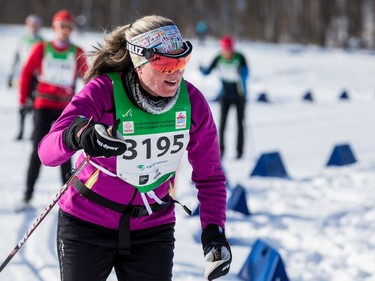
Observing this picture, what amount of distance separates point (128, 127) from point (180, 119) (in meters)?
0.21

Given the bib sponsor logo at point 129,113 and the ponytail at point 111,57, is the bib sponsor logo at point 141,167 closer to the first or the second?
the bib sponsor logo at point 129,113

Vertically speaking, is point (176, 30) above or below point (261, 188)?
above

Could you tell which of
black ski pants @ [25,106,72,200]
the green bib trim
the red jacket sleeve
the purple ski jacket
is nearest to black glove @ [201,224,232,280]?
the purple ski jacket

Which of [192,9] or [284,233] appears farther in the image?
[192,9]

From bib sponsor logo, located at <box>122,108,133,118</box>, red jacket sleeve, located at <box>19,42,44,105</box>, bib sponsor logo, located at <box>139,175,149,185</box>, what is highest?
red jacket sleeve, located at <box>19,42,44,105</box>

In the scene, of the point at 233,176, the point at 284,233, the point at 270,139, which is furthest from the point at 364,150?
the point at 284,233

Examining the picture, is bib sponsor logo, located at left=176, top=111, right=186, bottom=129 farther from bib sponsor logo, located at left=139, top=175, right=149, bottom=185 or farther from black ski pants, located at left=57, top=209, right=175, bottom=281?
black ski pants, located at left=57, top=209, right=175, bottom=281

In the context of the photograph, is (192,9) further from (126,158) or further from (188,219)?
(126,158)

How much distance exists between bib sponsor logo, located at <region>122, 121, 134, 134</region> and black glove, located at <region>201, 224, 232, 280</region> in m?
0.51

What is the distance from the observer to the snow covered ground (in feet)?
13.8

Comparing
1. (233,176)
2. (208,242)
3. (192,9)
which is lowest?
(233,176)

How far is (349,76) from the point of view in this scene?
20.6 metres

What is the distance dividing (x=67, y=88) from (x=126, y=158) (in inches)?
134

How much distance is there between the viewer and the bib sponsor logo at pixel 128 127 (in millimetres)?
2213
